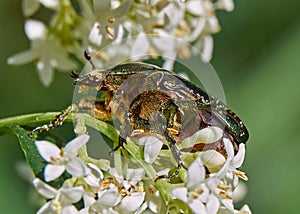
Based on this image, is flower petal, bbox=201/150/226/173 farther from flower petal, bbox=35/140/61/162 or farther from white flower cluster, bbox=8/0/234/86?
white flower cluster, bbox=8/0/234/86

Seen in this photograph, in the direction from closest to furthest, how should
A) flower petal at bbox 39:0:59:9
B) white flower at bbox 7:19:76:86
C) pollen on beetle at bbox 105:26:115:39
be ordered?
pollen on beetle at bbox 105:26:115:39 < flower petal at bbox 39:0:59:9 < white flower at bbox 7:19:76:86

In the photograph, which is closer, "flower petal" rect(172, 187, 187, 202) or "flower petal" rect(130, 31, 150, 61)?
"flower petal" rect(172, 187, 187, 202)

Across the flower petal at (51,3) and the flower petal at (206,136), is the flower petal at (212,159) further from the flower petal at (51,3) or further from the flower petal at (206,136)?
the flower petal at (51,3)

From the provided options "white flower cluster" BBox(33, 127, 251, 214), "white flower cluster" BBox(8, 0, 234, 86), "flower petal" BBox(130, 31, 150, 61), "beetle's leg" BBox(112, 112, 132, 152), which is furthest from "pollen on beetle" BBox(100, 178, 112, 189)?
"flower petal" BBox(130, 31, 150, 61)

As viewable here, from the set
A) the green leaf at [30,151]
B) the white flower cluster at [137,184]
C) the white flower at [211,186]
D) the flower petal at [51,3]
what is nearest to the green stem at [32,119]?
the green leaf at [30,151]

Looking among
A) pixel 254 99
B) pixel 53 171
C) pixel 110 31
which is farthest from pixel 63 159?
pixel 254 99

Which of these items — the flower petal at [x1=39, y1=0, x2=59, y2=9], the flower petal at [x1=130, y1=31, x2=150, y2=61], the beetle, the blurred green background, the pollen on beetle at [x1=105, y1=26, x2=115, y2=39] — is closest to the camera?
the beetle
